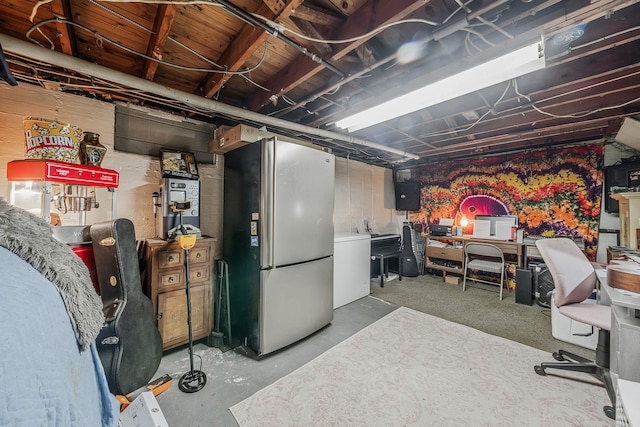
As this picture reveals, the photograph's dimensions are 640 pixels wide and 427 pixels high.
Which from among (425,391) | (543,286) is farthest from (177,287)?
(543,286)

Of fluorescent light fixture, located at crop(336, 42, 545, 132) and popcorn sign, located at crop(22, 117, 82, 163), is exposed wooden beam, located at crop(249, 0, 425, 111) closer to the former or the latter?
fluorescent light fixture, located at crop(336, 42, 545, 132)

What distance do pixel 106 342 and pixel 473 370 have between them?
2738 millimetres

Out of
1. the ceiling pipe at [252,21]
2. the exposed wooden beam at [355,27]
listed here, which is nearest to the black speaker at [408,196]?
the exposed wooden beam at [355,27]

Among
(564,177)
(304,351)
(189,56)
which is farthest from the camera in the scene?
(564,177)

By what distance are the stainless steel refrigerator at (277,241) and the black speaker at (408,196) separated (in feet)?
10.8

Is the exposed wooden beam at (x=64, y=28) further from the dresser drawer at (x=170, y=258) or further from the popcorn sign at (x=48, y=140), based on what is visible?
the dresser drawer at (x=170, y=258)

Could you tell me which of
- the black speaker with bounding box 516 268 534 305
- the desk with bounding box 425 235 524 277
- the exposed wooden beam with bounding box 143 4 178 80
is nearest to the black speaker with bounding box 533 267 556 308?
the black speaker with bounding box 516 268 534 305

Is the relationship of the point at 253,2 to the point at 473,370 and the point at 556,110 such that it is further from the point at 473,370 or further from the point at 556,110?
the point at 556,110

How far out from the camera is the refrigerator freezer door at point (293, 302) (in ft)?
7.25

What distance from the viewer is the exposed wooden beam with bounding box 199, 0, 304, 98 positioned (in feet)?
4.48

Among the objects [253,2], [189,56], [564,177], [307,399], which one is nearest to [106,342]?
[307,399]

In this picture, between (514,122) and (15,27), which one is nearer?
(15,27)

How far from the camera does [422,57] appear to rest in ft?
5.89

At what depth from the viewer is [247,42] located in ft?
5.45
